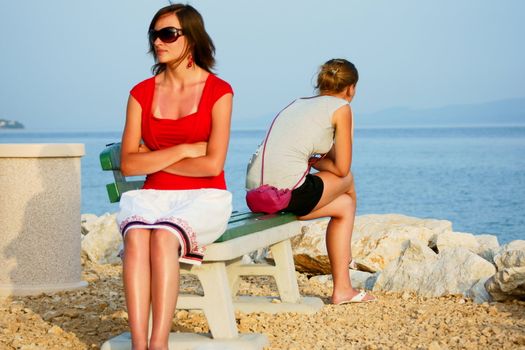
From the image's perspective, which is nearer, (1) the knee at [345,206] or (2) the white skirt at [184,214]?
(2) the white skirt at [184,214]

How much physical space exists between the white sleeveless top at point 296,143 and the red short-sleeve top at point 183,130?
1147mm

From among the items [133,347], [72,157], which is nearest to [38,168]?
[72,157]

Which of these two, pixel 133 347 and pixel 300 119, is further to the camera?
pixel 300 119

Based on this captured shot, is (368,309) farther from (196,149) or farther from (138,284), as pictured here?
(138,284)

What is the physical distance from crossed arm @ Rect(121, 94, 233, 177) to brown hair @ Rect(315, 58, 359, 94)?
144 cm

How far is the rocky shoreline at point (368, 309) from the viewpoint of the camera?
5055mm

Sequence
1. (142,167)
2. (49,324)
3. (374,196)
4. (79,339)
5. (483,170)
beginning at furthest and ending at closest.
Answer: (483,170)
(374,196)
(49,324)
(79,339)
(142,167)

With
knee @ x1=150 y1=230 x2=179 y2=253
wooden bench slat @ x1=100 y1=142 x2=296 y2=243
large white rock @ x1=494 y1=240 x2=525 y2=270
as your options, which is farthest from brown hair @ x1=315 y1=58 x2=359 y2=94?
knee @ x1=150 y1=230 x2=179 y2=253

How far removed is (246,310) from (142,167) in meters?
1.48

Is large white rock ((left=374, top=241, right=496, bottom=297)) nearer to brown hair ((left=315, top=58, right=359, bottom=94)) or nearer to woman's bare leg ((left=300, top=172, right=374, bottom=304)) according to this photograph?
woman's bare leg ((left=300, top=172, right=374, bottom=304))

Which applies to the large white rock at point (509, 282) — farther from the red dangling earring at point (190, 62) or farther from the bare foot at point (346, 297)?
the red dangling earring at point (190, 62)

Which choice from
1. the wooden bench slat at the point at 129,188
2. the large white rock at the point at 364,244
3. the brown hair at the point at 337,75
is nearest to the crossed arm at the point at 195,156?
the wooden bench slat at the point at 129,188

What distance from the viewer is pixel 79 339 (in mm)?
5141

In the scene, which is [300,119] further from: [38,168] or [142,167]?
[38,168]
